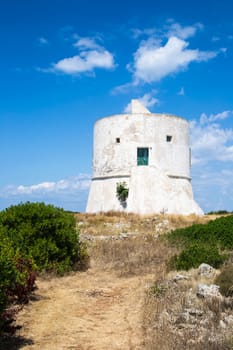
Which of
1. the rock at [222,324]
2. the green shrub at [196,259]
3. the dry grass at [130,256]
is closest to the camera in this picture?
the rock at [222,324]

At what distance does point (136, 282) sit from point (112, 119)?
67.7 ft

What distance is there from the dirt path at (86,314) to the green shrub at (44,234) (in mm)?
731

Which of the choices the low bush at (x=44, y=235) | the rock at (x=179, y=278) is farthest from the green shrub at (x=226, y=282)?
the low bush at (x=44, y=235)

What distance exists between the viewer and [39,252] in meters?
11.1

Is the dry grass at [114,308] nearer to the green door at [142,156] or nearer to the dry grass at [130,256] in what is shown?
the dry grass at [130,256]

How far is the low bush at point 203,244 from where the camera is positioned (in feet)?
35.3

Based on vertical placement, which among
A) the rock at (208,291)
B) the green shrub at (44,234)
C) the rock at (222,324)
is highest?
the green shrub at (44,234)

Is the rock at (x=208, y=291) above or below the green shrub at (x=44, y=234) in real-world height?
below

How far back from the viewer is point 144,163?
29.5m

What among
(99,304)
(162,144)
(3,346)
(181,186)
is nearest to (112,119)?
(162,144)

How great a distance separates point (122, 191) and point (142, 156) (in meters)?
2.85

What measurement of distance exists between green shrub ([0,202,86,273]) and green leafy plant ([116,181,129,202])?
647 inches

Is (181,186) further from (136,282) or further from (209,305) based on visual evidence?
(209,305)

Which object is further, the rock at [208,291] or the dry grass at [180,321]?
the rock at [208,291]
